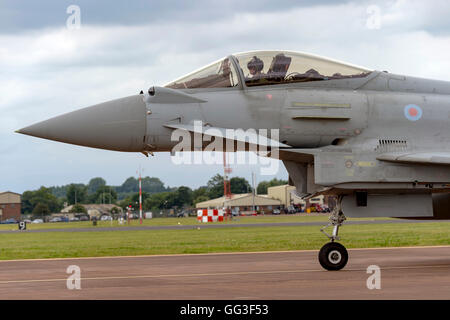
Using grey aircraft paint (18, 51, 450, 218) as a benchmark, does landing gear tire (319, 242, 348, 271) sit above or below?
below

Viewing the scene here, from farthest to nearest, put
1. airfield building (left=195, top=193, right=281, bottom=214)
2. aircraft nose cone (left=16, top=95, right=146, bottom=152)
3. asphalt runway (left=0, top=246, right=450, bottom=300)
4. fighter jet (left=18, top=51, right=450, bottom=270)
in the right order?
airfield building (left=195, top=193, right=281, bottom=214) → fighter jet (left=18, top=51, right=450, bottom=270) → aircraft nose cone (left=16, top=95, right=146, bottom=152) → asphalt runway (left=0, top=246, right=450, bottom=300)

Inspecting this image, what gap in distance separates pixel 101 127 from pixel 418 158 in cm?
529

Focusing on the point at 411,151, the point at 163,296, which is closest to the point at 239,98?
the point at 411,151

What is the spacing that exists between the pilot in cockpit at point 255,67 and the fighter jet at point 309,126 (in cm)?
2

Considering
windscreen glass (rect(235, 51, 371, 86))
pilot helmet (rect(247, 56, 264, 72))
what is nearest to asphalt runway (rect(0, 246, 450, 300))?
windscreen glass (rect(235, 51, 371, 86))

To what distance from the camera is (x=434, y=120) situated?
12.4 meters

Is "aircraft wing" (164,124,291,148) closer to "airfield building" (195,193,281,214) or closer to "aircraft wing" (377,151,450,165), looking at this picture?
"aircraft wing" (377,151,450,165)

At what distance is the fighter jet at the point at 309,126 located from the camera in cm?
1123

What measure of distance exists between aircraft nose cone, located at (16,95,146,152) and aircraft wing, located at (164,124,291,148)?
534 mm

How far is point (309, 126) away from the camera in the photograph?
11.9 m

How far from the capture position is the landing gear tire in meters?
12.3

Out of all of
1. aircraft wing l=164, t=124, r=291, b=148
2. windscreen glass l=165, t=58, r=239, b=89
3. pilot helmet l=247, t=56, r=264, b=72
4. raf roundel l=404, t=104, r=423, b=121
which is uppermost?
pilot helmet l=247, t=56, r=264, b=72

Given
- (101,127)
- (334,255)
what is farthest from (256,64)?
(334,255)

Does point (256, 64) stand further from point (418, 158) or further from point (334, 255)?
point (334, 255)
